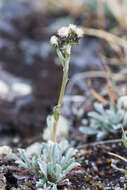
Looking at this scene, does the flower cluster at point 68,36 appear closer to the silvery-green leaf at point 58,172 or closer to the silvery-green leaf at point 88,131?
the silvery-green leaf at point 58,172

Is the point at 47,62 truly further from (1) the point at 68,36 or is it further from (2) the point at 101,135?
(1) the point at 68,36

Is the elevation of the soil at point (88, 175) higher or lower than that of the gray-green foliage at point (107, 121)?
lower

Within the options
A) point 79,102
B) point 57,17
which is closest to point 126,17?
point 57,17

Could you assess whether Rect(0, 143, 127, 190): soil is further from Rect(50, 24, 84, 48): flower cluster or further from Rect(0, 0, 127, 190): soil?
Rect(50, 24, 84, 48): flower cluster

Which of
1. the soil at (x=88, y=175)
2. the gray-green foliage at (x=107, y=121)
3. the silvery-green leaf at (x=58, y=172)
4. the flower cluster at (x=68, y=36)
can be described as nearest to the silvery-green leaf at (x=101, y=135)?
the gray-green foliage at (x=107, y=121)

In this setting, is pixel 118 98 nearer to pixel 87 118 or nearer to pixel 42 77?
pixel 87 118

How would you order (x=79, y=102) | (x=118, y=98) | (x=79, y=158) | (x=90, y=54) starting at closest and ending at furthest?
(x=79, y=158)
(x=118, y=98)
(x=79, y=102)
(x=90, y=54)

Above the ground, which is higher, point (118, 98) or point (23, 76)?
point (23, 76)

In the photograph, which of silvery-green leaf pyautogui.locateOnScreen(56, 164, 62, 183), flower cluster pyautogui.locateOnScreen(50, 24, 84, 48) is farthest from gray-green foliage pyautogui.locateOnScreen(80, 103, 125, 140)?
flower cluster pyautogui.locateOnScreen(50, 24, 84, 48)
